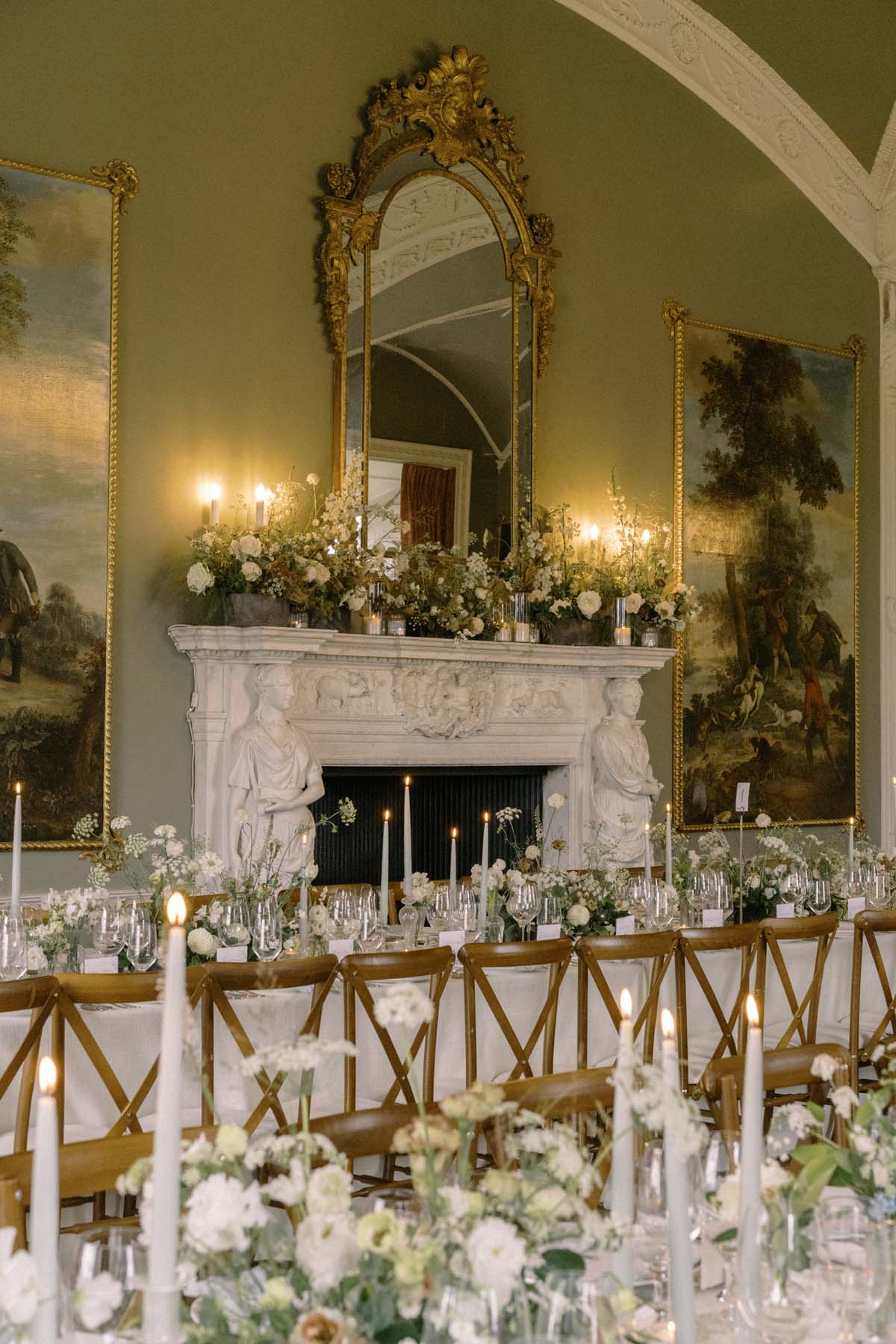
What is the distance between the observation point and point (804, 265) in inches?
426

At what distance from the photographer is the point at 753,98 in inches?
411

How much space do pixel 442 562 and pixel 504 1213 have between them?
275 inches

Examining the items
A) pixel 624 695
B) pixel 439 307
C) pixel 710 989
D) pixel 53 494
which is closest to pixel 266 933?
pixel 710 989

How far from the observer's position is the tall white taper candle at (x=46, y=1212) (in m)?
1.32

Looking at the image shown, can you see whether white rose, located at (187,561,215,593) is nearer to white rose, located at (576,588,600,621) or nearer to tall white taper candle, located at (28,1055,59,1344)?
white rose, located at (576,588,600,621)

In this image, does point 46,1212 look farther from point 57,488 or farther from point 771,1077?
point 57,488

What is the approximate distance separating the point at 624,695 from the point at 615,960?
400cm

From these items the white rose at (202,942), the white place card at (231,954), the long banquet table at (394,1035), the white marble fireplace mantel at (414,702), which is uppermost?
the white marble fireplace mantel at (414,702)

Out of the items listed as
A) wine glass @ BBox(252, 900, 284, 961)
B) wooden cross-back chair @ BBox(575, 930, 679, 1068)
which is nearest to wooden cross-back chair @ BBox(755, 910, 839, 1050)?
wooden cross-back chair @ BBox(575, 930, 679, 1068)

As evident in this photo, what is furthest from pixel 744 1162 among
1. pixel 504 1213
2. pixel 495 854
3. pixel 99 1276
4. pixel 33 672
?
pixel 495 854

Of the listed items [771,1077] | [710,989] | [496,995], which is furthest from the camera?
[710,989]

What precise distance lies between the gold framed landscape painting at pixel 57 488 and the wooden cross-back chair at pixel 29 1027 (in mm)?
3245

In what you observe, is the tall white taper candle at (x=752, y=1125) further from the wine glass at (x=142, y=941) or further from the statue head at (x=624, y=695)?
the statue head at (x=624, y=695)

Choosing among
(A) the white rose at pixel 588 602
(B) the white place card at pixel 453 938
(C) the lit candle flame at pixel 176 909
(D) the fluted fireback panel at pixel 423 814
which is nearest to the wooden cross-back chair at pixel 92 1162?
(C) the lit candle flame at pixel 176 909
